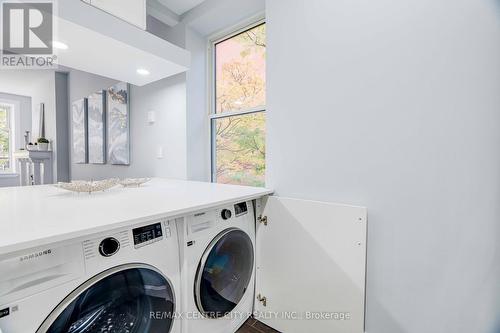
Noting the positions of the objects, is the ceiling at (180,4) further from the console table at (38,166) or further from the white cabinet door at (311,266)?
the console table at (38,166)

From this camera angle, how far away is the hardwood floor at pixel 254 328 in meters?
1.32

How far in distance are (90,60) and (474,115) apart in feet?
6.82

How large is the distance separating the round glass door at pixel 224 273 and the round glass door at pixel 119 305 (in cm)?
17

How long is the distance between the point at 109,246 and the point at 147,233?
140 mm

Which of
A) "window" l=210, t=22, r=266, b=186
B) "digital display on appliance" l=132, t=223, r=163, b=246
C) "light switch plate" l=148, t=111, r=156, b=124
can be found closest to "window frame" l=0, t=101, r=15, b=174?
"light switch plate" l=148, t=111, r=156, b=124

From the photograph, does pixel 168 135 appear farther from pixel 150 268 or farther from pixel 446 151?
pixel 446 151

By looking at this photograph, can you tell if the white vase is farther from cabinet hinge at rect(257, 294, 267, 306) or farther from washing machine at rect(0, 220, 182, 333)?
cabinet hinge at rect(257, 294, 267, 306)

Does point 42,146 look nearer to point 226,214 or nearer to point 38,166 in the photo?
point 38,166

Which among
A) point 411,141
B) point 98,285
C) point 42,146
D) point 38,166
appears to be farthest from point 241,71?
point 38,166

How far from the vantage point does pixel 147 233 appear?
86 centimetres

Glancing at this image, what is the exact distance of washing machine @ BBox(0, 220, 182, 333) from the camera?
56 centimetres

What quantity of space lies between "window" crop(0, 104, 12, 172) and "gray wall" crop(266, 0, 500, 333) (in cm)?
597

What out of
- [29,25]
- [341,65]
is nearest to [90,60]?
[29,25]

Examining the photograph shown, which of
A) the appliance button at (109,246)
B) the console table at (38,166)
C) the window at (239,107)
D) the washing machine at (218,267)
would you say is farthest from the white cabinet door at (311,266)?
the console table at (38,166)
